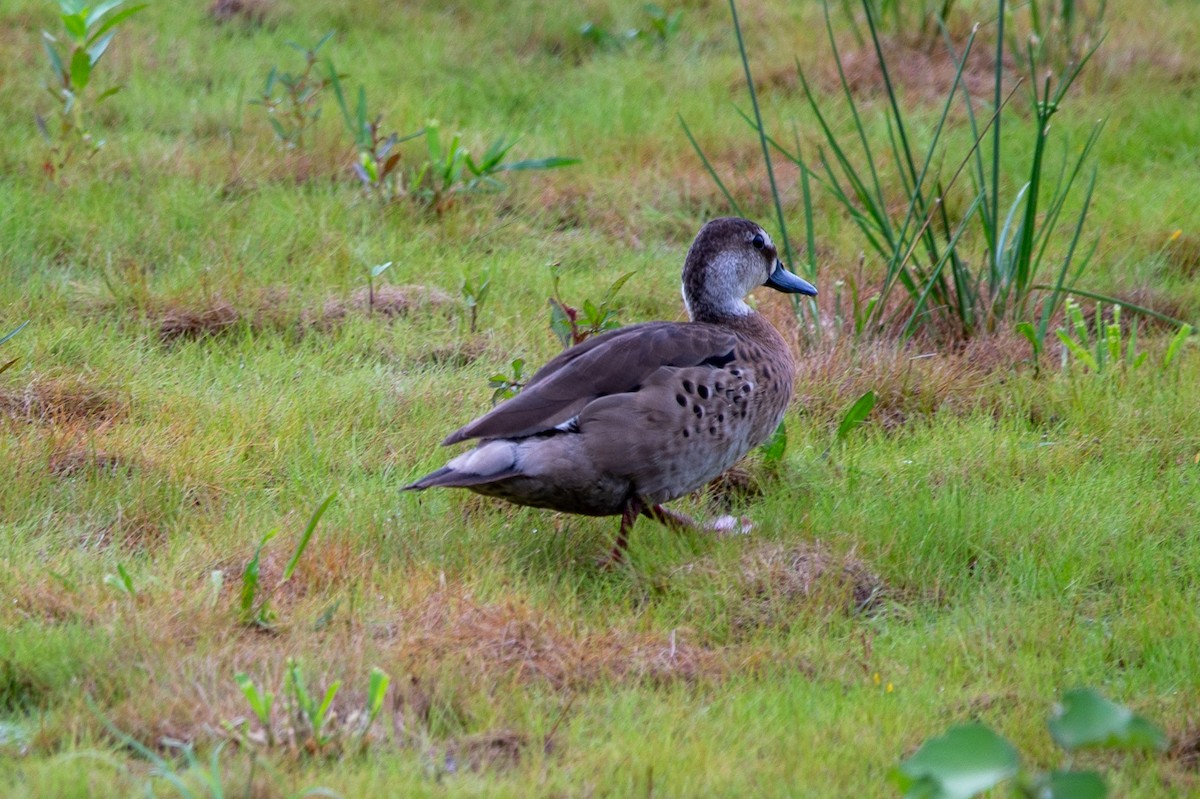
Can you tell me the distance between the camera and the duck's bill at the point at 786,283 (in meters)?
4.59

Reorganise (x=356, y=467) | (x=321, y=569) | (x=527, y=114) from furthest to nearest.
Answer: (x=527, y=114) < (x=356, y=467) < (x=321, y=569)

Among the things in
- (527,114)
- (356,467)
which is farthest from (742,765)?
(527,114)

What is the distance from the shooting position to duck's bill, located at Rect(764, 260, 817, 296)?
4.59m

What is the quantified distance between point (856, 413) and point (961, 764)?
2484 millimetres

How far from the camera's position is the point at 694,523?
13.1ft

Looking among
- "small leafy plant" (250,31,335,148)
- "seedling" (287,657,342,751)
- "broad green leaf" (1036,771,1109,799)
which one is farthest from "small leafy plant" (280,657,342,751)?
"small leafy plant" (250,31,335,148)

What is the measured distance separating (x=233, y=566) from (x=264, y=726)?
894 mm

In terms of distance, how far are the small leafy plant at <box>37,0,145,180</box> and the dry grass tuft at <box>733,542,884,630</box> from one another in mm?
3548

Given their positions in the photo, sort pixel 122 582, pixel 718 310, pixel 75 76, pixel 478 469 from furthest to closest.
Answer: pixel 75 76 < pixel 718 310 < pixel 478 469 < pixel 122 582

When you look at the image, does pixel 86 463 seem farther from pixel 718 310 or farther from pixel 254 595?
pixel 718 310

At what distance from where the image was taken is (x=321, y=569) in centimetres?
358

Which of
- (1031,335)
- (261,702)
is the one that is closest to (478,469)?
(261,702)

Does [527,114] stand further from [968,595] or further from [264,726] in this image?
[264,726]

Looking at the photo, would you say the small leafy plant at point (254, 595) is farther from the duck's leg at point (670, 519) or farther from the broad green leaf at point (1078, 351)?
the broad green leaf at point (1078, 351)
